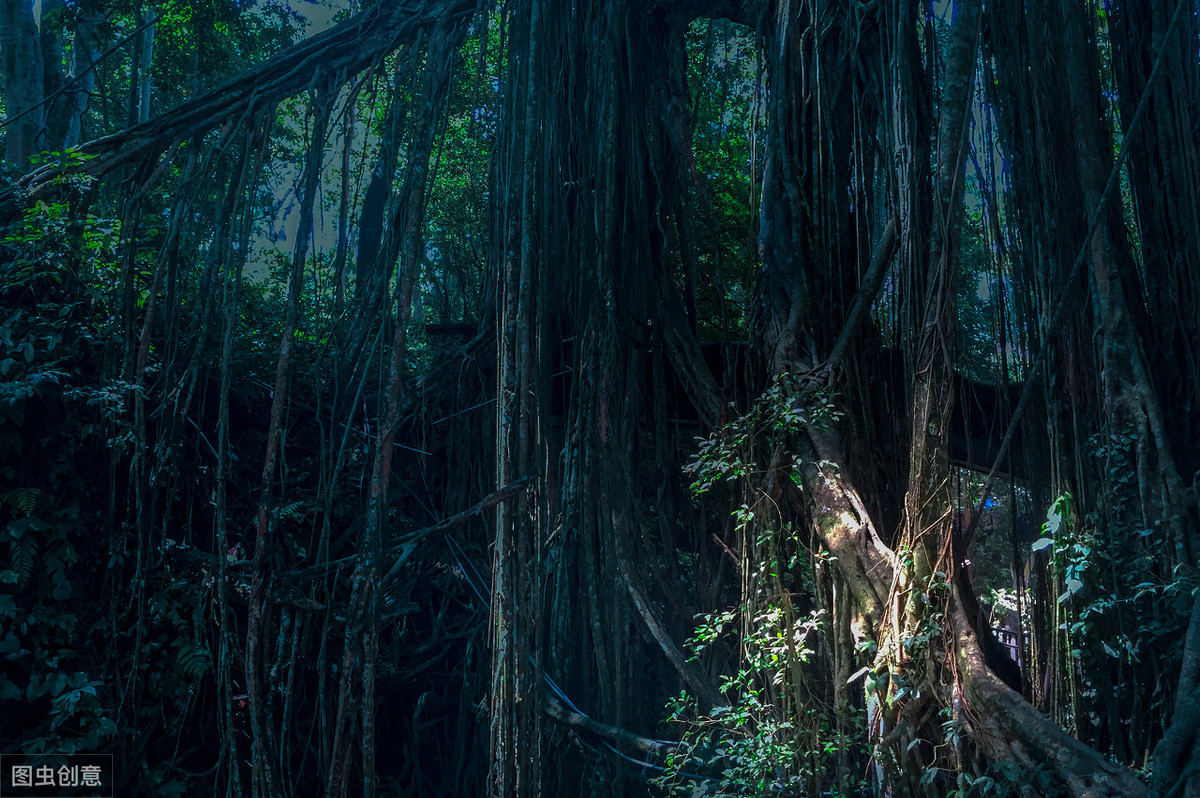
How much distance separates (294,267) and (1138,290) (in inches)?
109

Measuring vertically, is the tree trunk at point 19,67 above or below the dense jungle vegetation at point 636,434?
above

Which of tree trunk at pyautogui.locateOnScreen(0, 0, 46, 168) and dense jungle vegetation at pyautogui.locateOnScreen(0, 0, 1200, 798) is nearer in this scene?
dense jungle vegetation at pyautogui.locateOnScreen(0, 0, 1200, 798)

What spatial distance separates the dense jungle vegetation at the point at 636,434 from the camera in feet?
7.91

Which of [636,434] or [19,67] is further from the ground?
[19,67]

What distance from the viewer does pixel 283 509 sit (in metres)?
3.62

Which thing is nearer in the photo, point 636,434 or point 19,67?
point 636,434

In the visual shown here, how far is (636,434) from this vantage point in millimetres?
3557

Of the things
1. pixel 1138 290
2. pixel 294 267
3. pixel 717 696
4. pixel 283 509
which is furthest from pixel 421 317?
pixel 1138 290

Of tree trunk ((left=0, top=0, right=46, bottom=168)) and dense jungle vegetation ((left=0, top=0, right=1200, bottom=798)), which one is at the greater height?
tree trunk ((left=0, top=0, right=46, bottom=168))

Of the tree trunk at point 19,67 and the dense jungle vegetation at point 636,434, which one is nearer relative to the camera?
the dense jungle vegetation at point 636,434

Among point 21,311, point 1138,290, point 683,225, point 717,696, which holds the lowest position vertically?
point 717,696

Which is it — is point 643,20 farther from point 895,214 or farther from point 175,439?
point 175,439

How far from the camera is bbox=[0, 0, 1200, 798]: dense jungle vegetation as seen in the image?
2.41 metres

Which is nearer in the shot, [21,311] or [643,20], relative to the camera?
[21,311]
